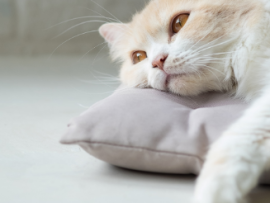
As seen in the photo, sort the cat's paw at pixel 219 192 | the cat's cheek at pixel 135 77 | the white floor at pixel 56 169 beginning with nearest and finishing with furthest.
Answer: the cat's paw at pixel 219 192
the white floor at pixel 56 169
the cat's cheek at pixel 135 77

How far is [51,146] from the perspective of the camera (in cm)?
143

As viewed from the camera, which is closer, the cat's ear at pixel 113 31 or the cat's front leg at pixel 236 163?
the cat's front leg at pixel 236 163

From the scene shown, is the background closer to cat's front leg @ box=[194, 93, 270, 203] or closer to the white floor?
the white floor

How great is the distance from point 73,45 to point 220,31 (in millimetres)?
2448

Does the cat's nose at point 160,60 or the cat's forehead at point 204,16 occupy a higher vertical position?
the cat's forehead at point 204,16

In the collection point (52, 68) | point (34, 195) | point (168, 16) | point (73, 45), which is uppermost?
point (73, 45)

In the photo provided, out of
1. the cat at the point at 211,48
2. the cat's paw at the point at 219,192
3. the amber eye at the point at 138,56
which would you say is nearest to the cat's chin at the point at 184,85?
the cat at the point at 211,48

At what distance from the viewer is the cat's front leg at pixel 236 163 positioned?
0.82m

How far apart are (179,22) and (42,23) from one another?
2361 mm

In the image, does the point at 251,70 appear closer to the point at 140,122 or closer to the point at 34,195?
the point at 140,122

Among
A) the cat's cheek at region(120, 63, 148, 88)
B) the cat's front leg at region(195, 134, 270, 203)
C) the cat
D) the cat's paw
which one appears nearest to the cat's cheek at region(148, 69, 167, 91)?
the cat

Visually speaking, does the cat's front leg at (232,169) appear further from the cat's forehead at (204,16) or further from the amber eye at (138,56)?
the amber eye at (138,56)

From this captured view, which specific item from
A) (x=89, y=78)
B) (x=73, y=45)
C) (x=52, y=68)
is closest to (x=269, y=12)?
(x=89, y=78)

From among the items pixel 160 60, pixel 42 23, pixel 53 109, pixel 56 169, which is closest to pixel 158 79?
pixel 160 60
